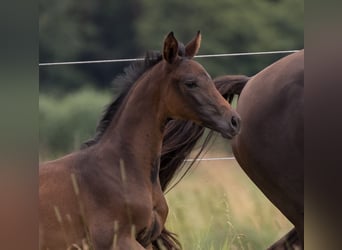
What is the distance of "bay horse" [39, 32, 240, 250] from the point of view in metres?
3.53

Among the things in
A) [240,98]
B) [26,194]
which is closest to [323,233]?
[26,194]

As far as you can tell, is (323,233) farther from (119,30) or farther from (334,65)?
(119,30)

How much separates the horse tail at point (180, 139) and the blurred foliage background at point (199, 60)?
3.0 inches

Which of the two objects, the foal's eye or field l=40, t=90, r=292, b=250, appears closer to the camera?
the foal's eye

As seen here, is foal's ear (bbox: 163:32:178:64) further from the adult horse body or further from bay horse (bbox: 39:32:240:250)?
the adult horse body

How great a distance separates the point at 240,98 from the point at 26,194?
129 cm

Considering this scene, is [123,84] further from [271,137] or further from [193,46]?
[271,137]

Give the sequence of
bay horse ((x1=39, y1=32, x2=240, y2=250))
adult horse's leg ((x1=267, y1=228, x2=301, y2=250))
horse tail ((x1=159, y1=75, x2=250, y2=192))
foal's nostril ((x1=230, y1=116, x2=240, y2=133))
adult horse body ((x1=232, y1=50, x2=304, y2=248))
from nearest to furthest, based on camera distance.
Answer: foal's nostril ((x1=230, y1=116, x2=240, y2=133))
bay horse ((x1=39, y1=32, x2=240, y2=250))
adult horse body ((x1=232, y1=50, x2=304, y2=248))
adult horse's leg ((x1=267, y1=228, x2=301, y2=250))
horse tail ((x1=159, y1=75, x2=250, y2=192))

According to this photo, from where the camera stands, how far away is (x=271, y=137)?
3.75 metres

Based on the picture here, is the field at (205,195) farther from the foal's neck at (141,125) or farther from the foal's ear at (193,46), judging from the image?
the foal's ear at (193,46)

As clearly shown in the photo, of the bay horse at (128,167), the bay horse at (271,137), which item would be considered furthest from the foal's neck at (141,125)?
the bay horse at (271,137)

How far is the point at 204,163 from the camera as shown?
12.4 feet

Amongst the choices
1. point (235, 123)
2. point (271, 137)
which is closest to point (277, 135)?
point (271, 137)

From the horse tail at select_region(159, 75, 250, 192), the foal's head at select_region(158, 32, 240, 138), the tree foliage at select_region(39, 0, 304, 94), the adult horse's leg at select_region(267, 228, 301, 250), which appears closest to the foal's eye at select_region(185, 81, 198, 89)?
the foal's head at select_region(158, 32, 240, 138)
